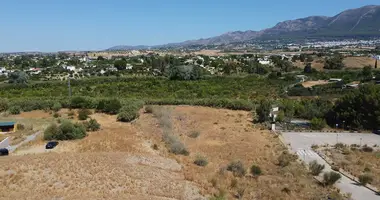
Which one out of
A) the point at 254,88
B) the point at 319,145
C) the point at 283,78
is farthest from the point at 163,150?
the point at 283,78

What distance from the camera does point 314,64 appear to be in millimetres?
99188

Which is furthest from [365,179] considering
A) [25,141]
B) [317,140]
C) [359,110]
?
[25,141]

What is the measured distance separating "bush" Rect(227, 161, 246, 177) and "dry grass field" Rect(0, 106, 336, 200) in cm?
33

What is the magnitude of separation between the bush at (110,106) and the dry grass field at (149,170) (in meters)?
8.64

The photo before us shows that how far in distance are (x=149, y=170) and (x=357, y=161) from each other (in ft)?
43.6

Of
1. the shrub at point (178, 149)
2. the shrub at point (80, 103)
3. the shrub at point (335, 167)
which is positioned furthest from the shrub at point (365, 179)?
the shrub at point (80, 103)

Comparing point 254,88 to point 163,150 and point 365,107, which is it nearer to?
point 365,107

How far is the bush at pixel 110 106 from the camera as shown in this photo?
38.3 meters

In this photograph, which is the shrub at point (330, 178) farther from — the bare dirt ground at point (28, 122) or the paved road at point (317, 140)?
the bare dirt ground at point (28, 122)

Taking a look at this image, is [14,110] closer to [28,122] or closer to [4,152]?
[28,122]

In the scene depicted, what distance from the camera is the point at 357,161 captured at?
2230 centimetres

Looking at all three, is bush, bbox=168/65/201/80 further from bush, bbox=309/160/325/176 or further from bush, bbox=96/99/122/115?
bush, bbox=309/160/325/176

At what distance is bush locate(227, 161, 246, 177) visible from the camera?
760 inches

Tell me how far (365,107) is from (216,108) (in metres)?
16.0
